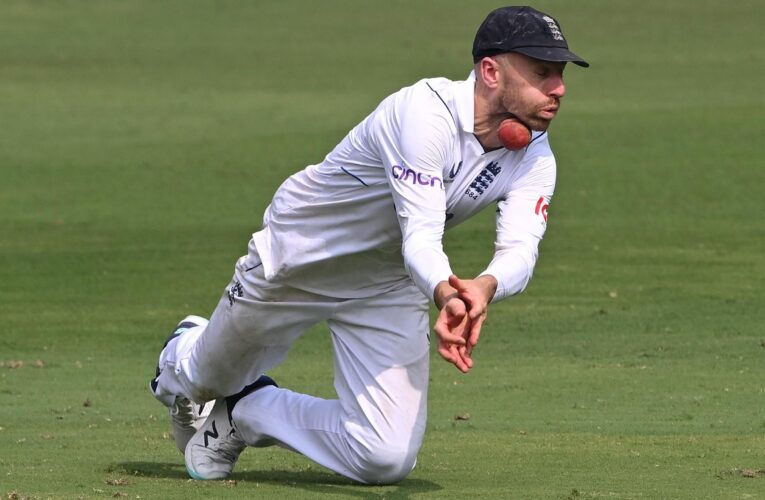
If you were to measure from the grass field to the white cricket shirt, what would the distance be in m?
1.05

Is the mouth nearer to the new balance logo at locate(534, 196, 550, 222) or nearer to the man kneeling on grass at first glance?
the man kneeling on grass

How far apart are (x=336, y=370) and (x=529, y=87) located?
1.77m

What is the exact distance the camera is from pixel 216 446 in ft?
27.1

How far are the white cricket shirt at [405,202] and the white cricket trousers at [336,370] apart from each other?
12 cm

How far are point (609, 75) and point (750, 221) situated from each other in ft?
43.6

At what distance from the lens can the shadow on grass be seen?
7777 mm

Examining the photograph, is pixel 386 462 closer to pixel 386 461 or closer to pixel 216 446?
pixel 386 461

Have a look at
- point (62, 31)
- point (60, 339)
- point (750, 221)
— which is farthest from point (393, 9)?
point (60, 339)

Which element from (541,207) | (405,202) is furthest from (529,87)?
(405,202)

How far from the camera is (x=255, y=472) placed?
336 inches

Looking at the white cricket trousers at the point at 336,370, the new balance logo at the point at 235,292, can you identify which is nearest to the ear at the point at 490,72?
the white cricket trousers at the point at 336,370

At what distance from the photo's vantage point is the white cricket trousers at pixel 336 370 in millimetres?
7934

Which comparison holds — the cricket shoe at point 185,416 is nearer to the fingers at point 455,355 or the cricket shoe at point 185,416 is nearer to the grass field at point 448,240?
the grass field at point 448,240

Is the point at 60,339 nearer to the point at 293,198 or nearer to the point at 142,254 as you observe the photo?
the point at 142,254
